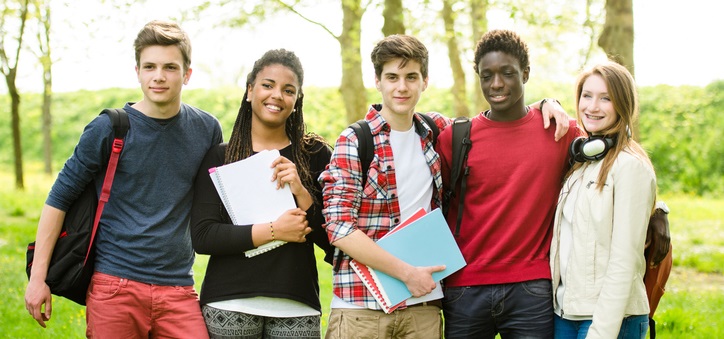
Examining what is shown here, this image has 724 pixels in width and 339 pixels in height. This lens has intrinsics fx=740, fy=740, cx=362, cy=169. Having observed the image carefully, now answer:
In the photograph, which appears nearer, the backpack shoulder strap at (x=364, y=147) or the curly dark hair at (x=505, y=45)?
the backpack shoulder strap at (x=364, y=147)

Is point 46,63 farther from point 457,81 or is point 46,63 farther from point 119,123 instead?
point 119,123

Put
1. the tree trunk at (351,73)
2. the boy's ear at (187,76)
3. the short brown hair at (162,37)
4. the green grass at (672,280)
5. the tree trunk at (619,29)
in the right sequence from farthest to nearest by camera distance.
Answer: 1. the tree trunk at (351,73)
2. the tree trunk at (619,29)
3. the green grass at (672,280)
4. the boy's ear at (187,76)
5. the short brown hair at (162,37)

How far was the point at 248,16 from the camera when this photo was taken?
11.1m

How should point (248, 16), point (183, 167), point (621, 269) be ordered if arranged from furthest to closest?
1. point (248, 16)
2. point (183, 167)
3. point (621, 269)

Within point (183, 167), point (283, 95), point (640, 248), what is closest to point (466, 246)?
point (640, 248)

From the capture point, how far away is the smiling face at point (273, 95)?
11.4 feet

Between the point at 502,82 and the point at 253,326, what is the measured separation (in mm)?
1616

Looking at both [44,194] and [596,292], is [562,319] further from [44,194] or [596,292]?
[44,194]

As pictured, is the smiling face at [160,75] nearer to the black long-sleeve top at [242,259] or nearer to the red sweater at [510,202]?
the black long-sleeve top at [242,259]

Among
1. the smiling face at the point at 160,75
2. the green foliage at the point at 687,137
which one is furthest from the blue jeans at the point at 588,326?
the green foliage at the point at 687,137

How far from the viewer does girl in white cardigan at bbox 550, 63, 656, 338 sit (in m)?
3.14

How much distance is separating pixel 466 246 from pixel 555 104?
844 mm

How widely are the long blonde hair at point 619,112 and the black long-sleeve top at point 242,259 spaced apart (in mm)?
1307

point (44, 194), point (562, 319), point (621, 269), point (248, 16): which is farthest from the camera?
point (44, 194)
